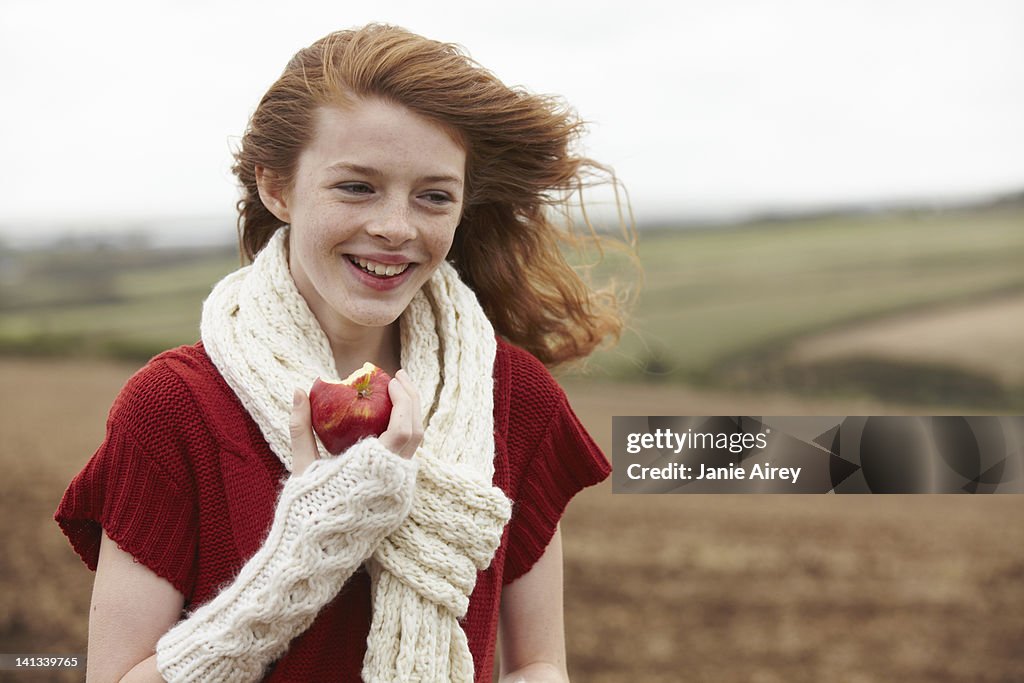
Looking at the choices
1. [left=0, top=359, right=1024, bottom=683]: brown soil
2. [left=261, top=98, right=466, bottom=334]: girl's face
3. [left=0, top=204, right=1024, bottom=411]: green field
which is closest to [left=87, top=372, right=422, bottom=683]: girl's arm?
[left=261, top=98, right=466, bottom=334]: girl's face

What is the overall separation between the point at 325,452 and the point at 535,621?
445mm

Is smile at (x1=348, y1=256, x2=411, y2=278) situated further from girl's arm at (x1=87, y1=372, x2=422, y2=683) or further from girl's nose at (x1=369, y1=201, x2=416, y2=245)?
girl's arm at (x1=87, y1=372, x2=422, y2=683)

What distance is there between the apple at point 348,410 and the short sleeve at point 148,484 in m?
0.19

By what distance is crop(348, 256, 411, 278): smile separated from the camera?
4.49ft

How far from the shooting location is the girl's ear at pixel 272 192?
147 cm

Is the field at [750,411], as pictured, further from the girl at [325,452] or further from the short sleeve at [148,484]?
the short sleeve at [148,484]

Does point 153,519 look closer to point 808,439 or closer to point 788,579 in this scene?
point 808,439

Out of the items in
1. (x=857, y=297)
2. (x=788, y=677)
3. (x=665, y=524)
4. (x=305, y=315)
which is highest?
(x=305, y=315)

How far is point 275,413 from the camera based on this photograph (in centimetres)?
134

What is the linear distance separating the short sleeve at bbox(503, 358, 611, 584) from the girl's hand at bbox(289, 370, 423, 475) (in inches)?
13.2

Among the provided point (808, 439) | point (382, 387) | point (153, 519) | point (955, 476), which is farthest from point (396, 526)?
point (955, 476)

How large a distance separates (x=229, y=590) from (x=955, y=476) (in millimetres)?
3359

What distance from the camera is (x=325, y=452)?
1347 mm
